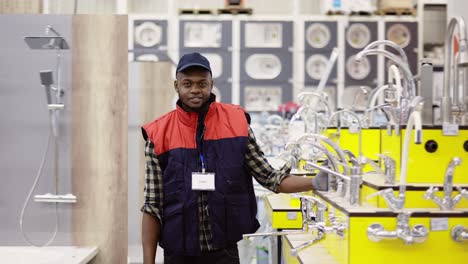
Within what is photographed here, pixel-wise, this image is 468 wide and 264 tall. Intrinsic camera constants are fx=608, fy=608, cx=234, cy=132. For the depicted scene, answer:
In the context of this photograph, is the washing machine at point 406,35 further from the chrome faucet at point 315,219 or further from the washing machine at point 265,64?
the chrome faucet at point 315,219

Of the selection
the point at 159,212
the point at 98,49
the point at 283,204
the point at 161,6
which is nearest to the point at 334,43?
the point at 161,6

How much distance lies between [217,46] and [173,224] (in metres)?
5.18

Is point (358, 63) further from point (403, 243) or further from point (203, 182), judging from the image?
point (403, 243)

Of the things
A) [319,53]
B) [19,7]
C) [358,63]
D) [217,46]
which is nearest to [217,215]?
[19,7]

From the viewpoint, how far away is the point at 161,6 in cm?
775

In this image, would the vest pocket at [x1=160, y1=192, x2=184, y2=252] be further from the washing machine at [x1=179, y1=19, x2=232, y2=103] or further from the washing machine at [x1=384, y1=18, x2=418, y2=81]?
the washing machine at [x1=384, y1=18, x2=418, y2=81]

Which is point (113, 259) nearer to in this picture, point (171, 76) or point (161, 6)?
point (171, 76)

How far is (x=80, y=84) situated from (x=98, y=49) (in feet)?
0.70

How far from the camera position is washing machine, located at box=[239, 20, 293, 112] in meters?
7.35

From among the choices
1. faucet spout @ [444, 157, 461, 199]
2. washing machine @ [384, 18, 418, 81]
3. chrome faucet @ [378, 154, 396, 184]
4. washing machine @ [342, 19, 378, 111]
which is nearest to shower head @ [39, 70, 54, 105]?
chrome faucet @ [378, 154, 396, 184]

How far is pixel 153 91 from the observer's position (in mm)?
4539

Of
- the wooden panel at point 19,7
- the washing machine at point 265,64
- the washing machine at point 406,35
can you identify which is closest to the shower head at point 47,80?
the wooden panel at point 19,7

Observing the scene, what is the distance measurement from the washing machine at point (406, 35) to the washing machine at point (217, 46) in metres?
1.96

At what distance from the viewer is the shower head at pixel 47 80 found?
3.26 meters
